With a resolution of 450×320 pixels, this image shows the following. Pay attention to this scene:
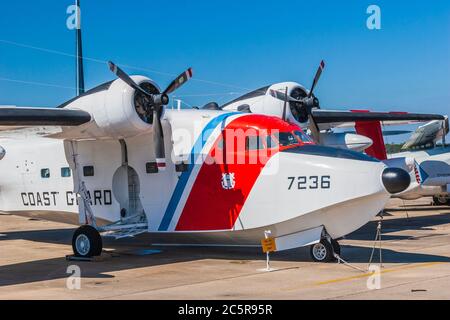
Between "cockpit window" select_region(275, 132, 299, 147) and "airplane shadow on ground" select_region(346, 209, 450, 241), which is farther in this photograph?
"airplane shadow on ground" select_region(346, 209, 450, 241)

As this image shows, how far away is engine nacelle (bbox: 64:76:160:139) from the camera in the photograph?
47.6ft

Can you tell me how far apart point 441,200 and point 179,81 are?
2112 cm

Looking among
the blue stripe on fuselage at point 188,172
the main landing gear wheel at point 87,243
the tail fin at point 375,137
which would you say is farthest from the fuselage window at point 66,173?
the tail fin at point 375,137

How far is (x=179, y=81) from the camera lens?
15.4 metres

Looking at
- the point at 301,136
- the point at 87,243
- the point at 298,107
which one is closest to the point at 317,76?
the point at 298,107

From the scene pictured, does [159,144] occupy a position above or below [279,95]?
below

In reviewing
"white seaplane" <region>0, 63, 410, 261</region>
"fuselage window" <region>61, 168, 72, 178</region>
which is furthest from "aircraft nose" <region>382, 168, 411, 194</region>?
"fuselage window" <region>61, 168, 72, 178</region>

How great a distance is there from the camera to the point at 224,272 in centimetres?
1290

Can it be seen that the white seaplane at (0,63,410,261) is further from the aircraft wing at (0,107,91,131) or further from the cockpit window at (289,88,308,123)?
the cockpit window at (289,88,308,123)

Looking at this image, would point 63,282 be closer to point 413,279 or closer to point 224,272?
point 224,272

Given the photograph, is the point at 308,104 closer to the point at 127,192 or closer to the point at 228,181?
the point at 228,181

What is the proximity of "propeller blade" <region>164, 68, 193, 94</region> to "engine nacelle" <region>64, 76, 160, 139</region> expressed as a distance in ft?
1.83

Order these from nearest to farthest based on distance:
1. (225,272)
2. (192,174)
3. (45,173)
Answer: (225,272) → (192,174) → (45,173)
